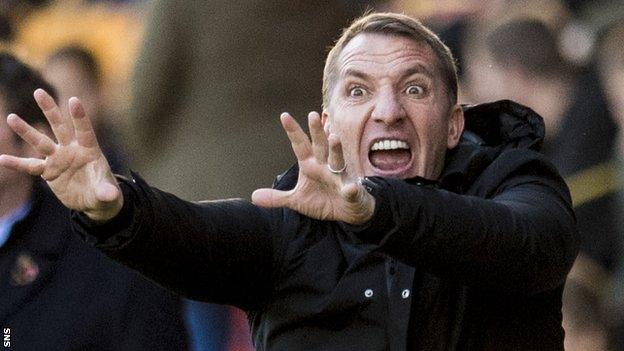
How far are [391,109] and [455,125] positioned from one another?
300 mm

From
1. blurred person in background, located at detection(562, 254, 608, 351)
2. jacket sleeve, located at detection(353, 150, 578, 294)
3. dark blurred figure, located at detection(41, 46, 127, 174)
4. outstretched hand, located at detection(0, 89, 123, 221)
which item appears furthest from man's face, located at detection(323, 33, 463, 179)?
dark blurred figure, located at detection(41, 46, 127, 174)

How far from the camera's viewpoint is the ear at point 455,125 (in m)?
5.51

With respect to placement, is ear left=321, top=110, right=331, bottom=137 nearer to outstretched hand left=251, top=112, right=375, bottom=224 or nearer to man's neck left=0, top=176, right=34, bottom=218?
outstretched hand left=251, top=112, right=375, bottom=224

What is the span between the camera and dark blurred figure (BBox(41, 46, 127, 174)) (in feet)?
30.7

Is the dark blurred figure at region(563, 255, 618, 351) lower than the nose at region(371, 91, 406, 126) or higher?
lower

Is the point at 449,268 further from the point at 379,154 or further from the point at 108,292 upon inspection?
the point at 108,292

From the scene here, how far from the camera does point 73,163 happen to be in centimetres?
476

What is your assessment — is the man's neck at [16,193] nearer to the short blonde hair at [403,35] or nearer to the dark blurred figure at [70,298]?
the dark blurred figure at [70,298]

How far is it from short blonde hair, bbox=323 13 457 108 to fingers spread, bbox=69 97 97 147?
0.97 metres

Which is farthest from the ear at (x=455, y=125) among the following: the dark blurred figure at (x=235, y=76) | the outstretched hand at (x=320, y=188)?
the dark blurred figure at (x=235, y=76)

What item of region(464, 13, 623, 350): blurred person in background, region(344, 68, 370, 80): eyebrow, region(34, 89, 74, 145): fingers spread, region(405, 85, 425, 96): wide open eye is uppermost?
region(34, 89, 74, 145): fingers spread

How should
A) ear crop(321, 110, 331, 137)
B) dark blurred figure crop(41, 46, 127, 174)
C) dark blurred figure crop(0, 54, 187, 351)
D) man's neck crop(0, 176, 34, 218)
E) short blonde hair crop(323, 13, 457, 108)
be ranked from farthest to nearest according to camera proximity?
dark blurred figure crop(41, 46, 127, 174) → man's neck crop(0, 176, 34, 218) → dark blurred figure crop(0, 54, 187, 351) → ear crop(321, 110, 331, 137) → short blonde hair crop(323, 13, 457, 108)

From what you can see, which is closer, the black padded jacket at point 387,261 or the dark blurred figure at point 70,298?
the black padded jacket at point 387,261

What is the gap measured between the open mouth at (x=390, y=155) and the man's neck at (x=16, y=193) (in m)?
1.58
